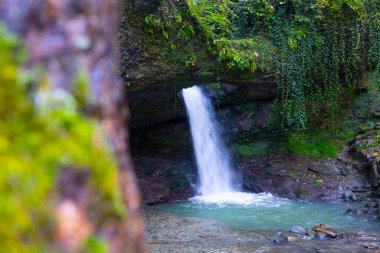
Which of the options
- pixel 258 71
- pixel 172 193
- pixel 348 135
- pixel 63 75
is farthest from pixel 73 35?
pixel 348 135

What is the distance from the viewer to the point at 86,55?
0.96 meters

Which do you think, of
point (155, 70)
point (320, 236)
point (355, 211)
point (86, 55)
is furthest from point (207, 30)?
point (86, 55)

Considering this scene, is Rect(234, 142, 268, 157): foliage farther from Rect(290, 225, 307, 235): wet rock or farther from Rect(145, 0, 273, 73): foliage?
Rect(290, 225, 307, 235): wet rock

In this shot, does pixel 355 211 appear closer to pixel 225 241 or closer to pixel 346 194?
pixel 346 194

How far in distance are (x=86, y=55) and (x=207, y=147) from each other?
404 inches

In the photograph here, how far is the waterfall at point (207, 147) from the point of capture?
1062 cm

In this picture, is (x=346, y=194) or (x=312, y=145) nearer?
(x=346, y=194)

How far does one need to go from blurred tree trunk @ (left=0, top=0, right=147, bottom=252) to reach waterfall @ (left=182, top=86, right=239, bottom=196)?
31.1 feet

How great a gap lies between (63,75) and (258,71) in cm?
857

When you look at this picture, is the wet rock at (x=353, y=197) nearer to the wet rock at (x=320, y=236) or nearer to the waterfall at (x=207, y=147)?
the waterfall at (x=207, y=147)

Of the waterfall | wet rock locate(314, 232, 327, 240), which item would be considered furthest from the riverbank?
the waterfall

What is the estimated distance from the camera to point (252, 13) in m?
9.66

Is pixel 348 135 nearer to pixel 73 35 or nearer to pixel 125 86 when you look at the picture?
pixel 125 86

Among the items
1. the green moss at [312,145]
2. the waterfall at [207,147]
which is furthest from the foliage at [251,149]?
the green moss at [312,145]
